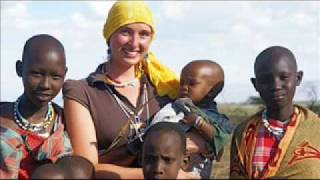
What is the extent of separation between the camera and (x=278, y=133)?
13.1 feet

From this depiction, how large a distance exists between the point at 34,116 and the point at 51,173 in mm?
721

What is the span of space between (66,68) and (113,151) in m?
0.64

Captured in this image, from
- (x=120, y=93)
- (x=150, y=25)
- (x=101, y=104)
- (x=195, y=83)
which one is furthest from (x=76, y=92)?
(x=195, y=83)

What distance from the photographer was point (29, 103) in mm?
3883

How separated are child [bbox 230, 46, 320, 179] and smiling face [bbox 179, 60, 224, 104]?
0.46 meters

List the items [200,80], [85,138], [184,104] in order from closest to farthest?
[85,138]
[184,104]
[200,80]

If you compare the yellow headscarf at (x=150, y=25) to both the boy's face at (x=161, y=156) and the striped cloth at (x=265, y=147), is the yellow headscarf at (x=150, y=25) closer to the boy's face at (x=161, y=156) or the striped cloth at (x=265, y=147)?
the striped cloth at (x=265, y=147)

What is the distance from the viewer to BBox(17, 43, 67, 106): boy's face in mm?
3764

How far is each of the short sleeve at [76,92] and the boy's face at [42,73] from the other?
38 centimetres

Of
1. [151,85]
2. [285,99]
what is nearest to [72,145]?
[151,85]

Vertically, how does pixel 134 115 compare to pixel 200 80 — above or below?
below

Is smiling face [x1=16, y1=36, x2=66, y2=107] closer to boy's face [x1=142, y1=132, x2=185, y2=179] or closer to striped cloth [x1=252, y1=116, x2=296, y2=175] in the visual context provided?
boy's face [x1=142, y1=132, x2=185, y2=179]

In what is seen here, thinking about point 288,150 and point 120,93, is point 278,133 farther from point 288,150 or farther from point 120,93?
point 120,93

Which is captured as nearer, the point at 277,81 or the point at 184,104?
the point at 277,81
